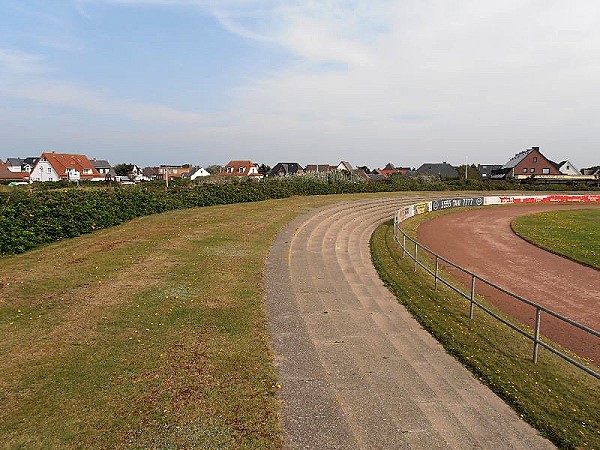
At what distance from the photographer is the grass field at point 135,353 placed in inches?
246

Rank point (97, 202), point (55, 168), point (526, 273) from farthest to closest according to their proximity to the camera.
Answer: point (55, 168)
point (97, 202)
point (526, 273)

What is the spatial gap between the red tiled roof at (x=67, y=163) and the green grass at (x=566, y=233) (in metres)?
72.2

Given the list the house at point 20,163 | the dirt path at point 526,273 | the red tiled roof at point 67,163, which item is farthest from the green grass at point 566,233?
the house at point 20,163

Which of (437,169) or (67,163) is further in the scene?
(437,169)

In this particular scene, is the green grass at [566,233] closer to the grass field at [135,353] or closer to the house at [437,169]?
the grass field at [135,353]

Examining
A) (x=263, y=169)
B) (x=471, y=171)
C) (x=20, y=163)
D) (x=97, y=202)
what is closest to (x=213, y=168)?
(x=263, y=169)

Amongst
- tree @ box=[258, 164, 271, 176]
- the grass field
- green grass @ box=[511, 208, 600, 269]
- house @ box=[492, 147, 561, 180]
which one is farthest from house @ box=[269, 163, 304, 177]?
the grass field

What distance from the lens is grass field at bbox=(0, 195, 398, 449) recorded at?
625cm

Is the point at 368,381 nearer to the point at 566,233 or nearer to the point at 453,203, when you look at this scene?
the point at 566,233

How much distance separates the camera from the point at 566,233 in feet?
102

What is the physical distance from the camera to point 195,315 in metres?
11.1

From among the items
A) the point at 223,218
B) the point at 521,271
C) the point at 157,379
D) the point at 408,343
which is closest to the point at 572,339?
the point at 408,343

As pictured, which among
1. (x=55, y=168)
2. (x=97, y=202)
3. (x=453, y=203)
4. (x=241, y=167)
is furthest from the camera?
(x=241, y=167)

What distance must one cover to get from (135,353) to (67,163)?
78472 mm
